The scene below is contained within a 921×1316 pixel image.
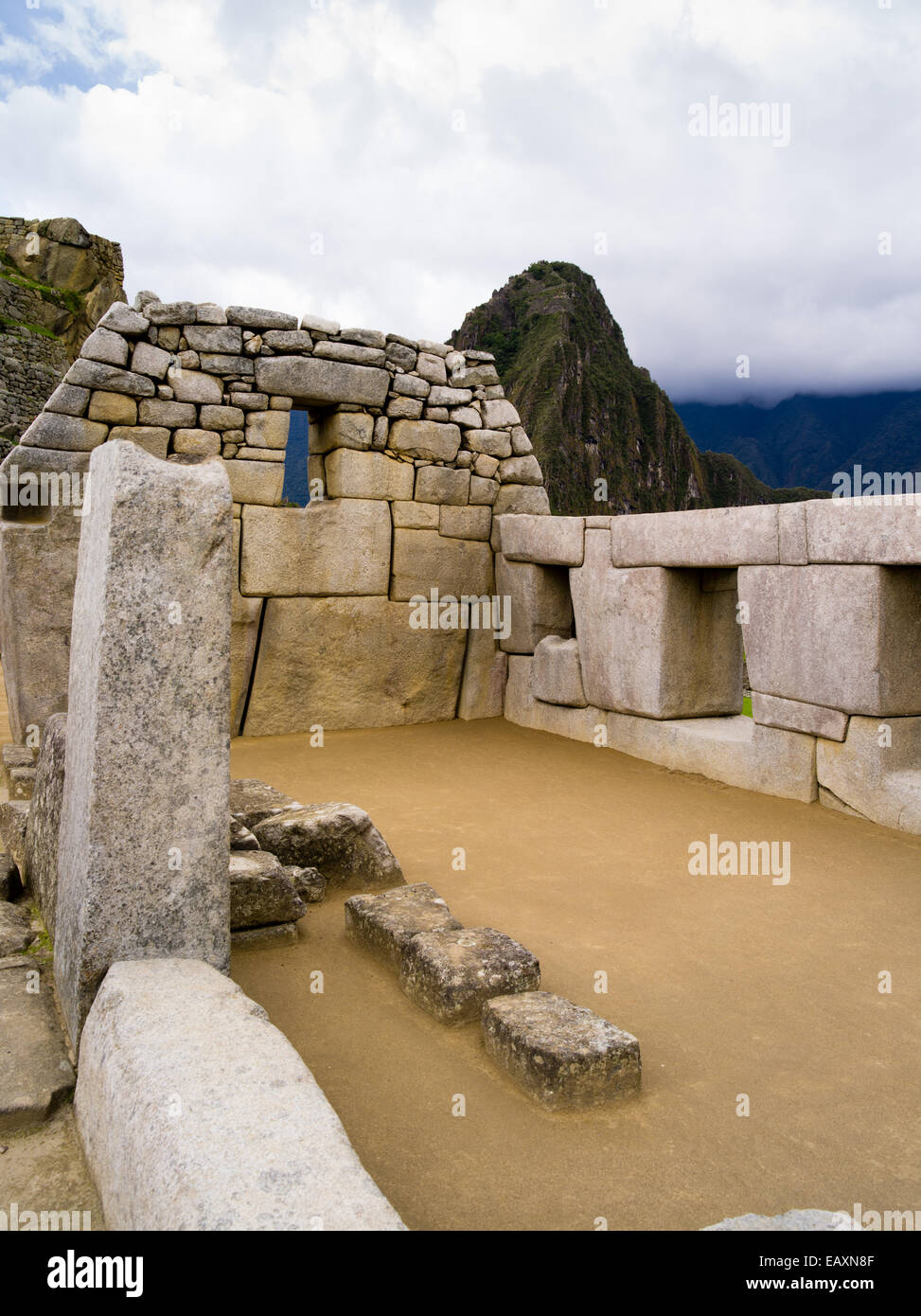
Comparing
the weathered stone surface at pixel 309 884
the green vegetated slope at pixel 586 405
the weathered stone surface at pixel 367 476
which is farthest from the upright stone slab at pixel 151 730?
the green vegetated slope at pixel 586 405

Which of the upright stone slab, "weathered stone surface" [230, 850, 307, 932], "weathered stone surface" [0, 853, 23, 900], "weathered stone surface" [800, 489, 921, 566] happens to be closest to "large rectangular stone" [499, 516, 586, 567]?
"weathered stone surface" [800, 489, 921, 566]

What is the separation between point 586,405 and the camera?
49781 mm

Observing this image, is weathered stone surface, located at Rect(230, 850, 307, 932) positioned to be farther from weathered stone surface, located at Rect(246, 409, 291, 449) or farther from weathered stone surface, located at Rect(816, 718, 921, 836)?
weathered stone surface, located at Rect(246, 409, 291, 449)

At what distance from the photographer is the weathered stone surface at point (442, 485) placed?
753 centimetres

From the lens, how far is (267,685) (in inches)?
279

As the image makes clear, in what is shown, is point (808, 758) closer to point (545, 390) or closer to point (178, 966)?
point (178, 966)

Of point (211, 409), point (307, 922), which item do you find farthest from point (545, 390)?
point (307, 922)

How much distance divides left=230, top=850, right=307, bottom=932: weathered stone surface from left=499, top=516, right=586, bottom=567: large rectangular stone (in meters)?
3.93

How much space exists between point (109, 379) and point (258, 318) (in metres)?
1.18

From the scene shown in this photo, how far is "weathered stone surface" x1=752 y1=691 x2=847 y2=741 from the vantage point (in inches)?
193

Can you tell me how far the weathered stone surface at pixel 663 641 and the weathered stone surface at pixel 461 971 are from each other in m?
3.25

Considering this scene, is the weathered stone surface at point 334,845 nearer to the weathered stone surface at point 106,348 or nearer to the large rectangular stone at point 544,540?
the large rectangular stone at point 544,540
